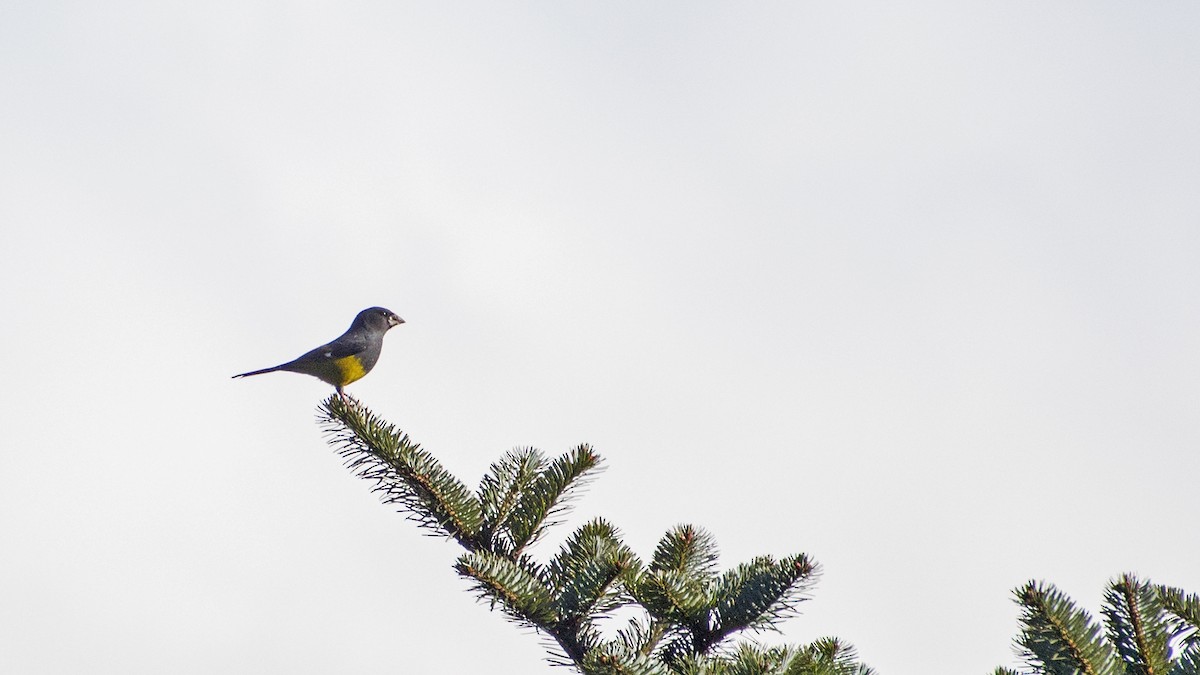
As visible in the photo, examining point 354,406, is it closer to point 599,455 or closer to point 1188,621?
point 599,455

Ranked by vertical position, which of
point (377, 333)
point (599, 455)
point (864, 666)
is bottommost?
point (864, 666)

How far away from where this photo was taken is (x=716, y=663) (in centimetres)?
332

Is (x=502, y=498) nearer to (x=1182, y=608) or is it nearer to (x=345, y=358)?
(x=1182, y=608)

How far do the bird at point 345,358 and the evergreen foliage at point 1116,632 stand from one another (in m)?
6.52

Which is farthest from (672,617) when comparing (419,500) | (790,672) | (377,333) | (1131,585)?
(377,333)

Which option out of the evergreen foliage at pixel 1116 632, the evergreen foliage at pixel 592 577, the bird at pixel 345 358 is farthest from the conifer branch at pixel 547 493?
the bird at pixel 345 358

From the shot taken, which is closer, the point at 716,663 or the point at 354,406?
the point at 716,663

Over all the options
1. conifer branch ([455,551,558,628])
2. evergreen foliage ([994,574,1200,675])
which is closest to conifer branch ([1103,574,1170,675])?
evergreen foliage ([994,574,1200,675])

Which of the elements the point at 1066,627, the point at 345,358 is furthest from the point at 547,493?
the point at 345,358

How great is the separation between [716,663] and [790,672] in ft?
0.82

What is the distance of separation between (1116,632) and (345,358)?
6753mm

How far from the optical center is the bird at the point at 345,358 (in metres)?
8.80

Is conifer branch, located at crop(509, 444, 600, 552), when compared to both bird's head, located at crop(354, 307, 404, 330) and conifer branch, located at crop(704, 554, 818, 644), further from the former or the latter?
bird's head, located at crop(354, 307, 404, 330)

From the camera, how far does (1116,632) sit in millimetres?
3172
